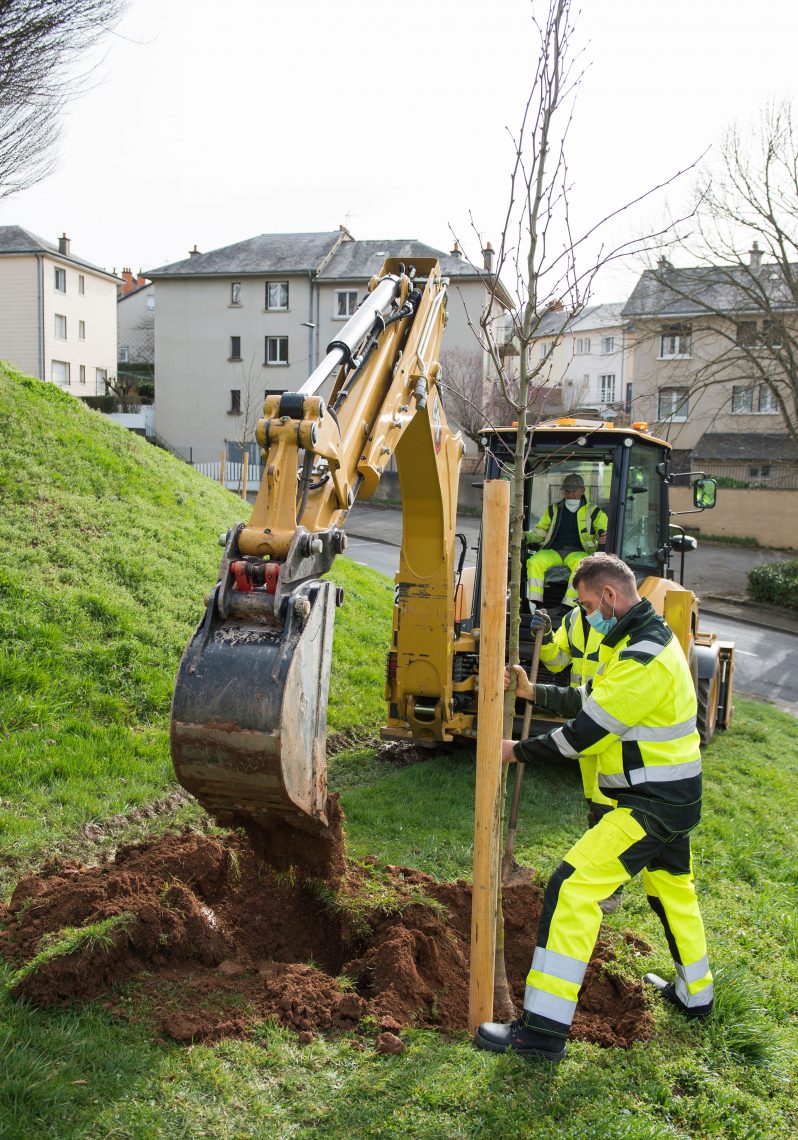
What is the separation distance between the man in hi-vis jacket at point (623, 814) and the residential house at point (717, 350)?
18.8m

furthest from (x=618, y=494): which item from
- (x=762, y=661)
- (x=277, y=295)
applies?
(x=277, y=295)

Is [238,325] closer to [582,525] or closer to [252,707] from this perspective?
[582,525]

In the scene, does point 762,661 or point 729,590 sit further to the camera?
point 729,590

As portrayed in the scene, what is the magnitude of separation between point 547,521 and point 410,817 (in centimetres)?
287

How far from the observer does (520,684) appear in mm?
4449

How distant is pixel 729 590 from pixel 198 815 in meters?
19.7

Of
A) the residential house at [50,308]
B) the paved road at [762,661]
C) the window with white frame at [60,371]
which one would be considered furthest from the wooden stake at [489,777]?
the window with white frame at [60,371]

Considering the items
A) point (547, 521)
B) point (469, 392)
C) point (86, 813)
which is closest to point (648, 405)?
point (469, 392)

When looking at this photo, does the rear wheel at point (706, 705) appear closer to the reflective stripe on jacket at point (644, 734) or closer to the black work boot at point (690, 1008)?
the black work boot at point (690, 1008)

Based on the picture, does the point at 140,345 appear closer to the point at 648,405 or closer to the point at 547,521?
the point at 648,405

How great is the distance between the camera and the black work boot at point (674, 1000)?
4176 millimetres

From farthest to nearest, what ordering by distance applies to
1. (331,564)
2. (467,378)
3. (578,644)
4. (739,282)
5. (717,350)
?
(717,350) → (467,378) → (739,282) → (578,644) → (331,564)

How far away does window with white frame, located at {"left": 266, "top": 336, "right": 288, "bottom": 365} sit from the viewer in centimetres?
3922

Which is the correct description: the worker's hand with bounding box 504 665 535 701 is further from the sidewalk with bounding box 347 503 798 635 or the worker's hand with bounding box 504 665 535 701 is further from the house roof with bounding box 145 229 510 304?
the house roof with bounding box 145 229 510 304
